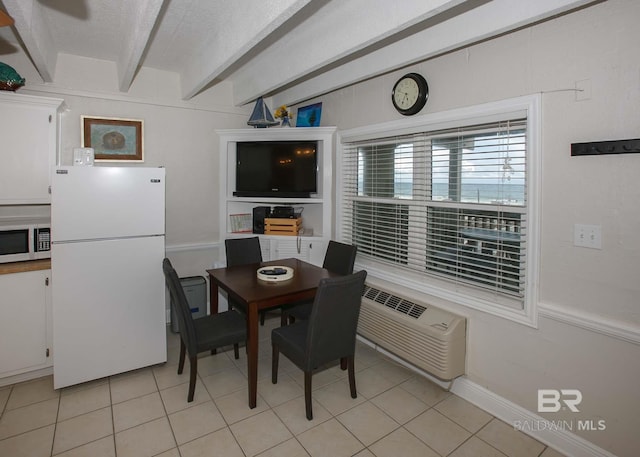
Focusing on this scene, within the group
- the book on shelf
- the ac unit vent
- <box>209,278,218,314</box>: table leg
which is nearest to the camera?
the ac unit vent

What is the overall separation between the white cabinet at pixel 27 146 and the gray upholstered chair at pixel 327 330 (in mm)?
2308

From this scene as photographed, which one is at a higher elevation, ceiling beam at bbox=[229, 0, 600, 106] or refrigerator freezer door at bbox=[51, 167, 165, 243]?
ceiling beam at bbox=[229, 0, 600, 106]

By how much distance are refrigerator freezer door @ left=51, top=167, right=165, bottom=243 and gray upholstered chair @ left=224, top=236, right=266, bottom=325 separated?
2.65ft

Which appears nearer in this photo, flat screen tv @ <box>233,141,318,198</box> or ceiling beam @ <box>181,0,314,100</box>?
ceiling beam @ <box>181,0,314,100</box>

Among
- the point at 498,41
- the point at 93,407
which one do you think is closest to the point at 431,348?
the point at 498,41

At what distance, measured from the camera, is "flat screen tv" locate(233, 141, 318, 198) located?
3.81 m

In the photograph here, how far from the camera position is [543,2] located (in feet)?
6.01

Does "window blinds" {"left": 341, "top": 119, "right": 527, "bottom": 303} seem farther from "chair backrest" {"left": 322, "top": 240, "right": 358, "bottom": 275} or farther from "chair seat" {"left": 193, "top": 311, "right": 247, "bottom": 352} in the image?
"chair seat" {"left": 193, "top": 311, "right": 247, "bottom": 352}

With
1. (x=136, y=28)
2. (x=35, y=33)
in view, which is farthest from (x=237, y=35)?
(x=35, y=33)

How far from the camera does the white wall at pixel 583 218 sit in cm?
179

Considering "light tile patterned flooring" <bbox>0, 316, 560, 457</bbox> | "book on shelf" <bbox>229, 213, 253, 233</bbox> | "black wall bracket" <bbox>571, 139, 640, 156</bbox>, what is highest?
"black wall bracket" <bbox>571, 139, 640, 156</bbox>

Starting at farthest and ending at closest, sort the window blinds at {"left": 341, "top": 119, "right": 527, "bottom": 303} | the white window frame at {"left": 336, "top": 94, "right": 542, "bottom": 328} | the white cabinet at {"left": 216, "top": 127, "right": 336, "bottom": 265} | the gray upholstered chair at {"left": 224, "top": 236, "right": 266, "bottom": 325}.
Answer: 1. the white cabinet at {"left": 216, "top": 127, "right": 336, "bottom": 265}
2. the gray upholstered chair at {"left": 224, "top": 236, "right": 266, "bottom": 325}
3. the window blinds at {"left": 341, "top": 119, "right": 527, "bottom": 303}
4. the white window frame at {"left": 336, "top": 94, "right": 542, "bottom": 328}

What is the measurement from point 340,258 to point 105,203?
1.99 metres

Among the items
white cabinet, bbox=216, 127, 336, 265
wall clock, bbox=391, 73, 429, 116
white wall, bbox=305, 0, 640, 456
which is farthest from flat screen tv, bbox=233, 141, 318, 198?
white wall, bbox=305, 0, 640, 456
